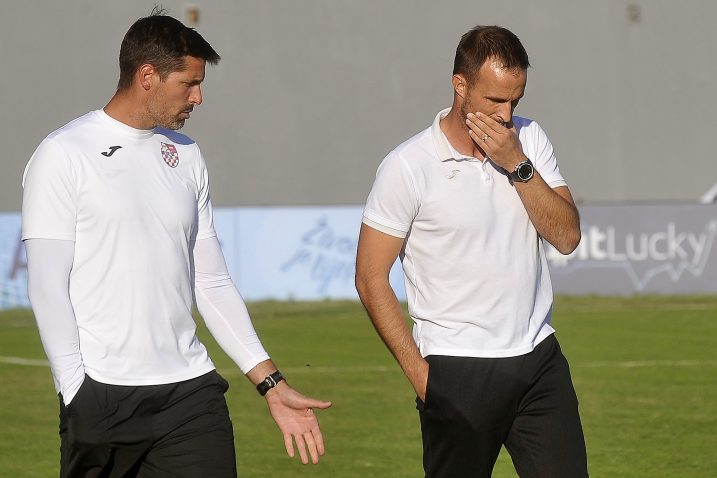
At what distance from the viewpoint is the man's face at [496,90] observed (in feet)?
17.2

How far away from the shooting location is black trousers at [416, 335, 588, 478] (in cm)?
536

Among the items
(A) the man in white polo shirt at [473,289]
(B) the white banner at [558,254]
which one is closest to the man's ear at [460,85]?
(A) the man in white polo shirt at [473,289]

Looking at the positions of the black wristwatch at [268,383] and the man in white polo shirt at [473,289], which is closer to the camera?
the black wristwatch at [268,383]

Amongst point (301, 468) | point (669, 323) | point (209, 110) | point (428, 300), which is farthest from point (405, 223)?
point (209, 110)

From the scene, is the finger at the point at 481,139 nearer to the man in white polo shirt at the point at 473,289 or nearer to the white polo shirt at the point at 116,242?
the man in white polo shirt at the point at 473,289

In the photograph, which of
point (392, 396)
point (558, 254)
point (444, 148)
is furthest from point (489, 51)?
point (558, 254)

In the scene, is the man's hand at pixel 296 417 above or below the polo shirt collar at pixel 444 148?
below

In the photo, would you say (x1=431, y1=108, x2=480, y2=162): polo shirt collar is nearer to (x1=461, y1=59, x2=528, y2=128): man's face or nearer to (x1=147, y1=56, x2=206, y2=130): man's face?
(x1=461, y1=59, x2=528, y2=128): man's face

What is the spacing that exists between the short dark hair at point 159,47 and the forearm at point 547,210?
3.97 ft

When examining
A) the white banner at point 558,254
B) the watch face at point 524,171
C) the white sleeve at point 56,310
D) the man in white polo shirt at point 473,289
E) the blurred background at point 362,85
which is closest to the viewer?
the white sleeve at point 56,310

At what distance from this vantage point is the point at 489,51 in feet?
17.3

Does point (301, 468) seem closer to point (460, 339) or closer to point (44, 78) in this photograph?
point (460, 339)

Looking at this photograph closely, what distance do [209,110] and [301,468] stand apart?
2307cm

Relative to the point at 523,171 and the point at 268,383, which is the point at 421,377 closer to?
the point at 268,383
